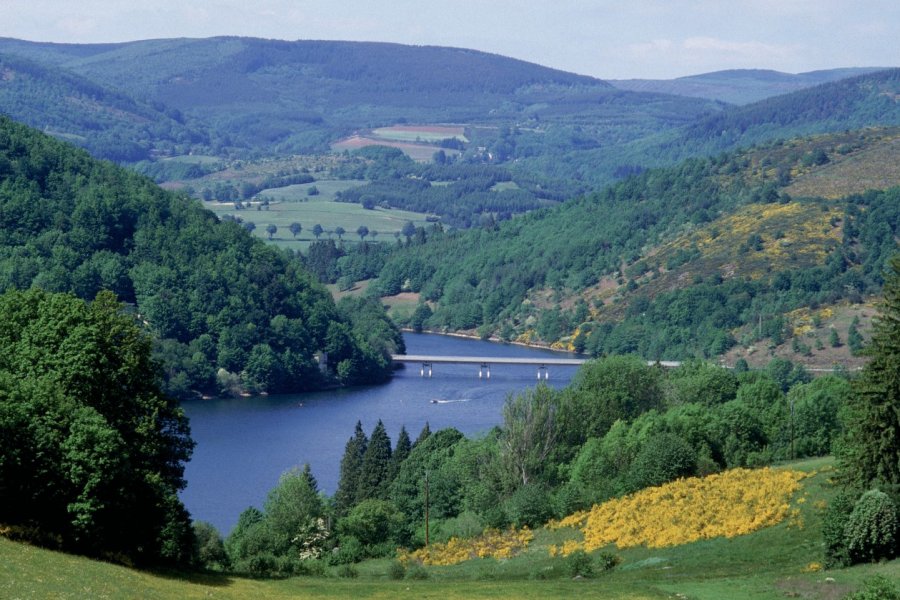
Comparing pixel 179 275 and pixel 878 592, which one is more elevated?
pixel 878 592

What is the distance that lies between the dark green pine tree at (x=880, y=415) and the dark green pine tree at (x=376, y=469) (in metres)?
35.3

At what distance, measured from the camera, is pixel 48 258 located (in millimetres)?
173625

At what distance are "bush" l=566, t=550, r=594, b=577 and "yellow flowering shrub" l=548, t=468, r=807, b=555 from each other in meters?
2.94

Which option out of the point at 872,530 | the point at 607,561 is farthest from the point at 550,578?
the point at 872,530

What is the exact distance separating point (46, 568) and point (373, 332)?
143630 mm

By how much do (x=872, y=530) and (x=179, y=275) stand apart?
138 metres

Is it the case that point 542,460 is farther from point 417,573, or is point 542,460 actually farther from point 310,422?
point 310,422

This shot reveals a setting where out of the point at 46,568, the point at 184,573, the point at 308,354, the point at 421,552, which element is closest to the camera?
the point at 46,568

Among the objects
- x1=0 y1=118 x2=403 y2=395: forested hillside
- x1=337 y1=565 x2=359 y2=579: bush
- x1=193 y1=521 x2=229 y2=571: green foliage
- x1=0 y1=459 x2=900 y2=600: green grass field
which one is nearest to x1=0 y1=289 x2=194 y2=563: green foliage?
x1=0 y1=459 x2=900 y2=600: green grass field

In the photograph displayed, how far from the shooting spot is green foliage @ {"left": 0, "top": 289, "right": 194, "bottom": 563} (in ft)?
151

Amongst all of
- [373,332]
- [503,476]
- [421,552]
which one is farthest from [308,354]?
[421,552]

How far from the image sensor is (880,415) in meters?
53.1

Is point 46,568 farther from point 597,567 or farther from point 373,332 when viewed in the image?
point 373,332

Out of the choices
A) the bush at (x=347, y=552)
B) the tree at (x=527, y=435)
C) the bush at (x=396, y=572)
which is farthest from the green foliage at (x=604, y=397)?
the bush at (x=396, y=572)
